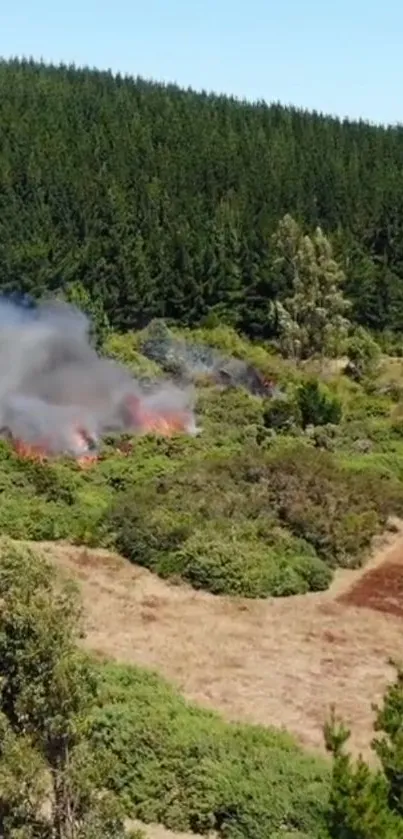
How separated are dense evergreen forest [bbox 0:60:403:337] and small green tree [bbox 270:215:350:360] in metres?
4.36

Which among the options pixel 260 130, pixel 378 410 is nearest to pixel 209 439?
pixel 378 410

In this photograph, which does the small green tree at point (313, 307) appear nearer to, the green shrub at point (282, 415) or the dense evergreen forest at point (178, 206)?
the dense evergreen forest at point (178, 206)

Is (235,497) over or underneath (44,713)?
underneath

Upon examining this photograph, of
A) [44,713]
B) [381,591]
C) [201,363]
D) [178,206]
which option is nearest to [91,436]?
[381,591]

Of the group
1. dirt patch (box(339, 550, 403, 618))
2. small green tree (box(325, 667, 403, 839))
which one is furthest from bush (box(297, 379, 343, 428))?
small green tree (box(325, 667, 403, 839))

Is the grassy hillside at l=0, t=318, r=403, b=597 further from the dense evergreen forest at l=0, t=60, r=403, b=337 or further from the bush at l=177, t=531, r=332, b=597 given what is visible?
the dense evergreen forest at l=0, t=60, r=403, b=337

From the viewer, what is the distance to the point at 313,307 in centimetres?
4772

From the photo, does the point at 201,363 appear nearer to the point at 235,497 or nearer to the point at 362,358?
the point at 362,358

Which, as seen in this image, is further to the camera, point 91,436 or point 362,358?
point 362,358

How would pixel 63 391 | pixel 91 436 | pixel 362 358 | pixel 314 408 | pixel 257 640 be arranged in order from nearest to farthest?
pixel 257 640 → pixel 91 436 → pixel 63 391 → pixel 314 408 → pixel 362 358

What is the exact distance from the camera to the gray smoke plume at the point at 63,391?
31.9 m

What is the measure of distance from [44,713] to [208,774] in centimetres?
436

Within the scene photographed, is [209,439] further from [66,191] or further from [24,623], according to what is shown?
[66,191]

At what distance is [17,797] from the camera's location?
1161cm
